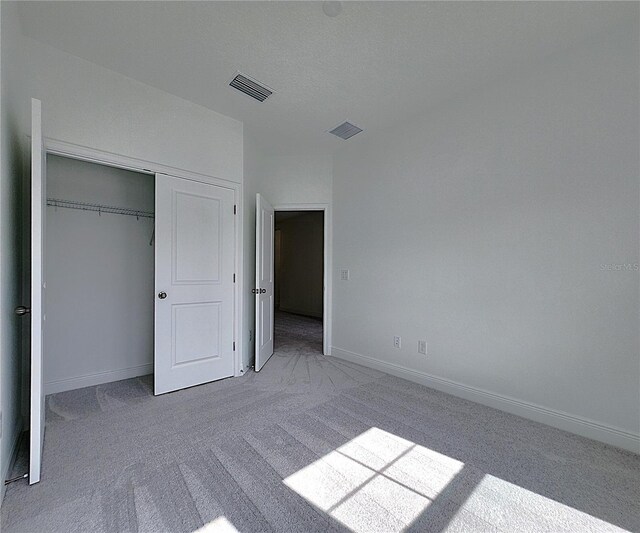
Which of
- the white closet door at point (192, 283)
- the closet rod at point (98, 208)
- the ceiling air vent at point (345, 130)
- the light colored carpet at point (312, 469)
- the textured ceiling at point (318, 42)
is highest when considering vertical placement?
the textured ceiling at point (318, 42)

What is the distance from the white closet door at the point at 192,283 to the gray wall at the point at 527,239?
1734mm

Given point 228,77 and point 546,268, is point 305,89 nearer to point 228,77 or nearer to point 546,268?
point 228,77

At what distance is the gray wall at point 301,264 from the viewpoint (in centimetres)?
788

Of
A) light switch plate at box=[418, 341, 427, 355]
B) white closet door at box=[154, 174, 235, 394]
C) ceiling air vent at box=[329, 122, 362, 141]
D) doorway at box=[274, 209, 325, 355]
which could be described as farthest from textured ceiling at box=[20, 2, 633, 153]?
doorway at box=[274, 209, 325, 355]

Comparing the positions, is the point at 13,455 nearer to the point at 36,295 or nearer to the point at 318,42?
the point at 36,295

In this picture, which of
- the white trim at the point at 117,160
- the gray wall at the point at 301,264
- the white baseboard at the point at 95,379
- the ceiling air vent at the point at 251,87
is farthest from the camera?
the gray wall at the point at 301,264

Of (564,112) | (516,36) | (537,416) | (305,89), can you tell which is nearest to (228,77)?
(305,89)

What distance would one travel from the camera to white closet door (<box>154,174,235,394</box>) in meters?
2.88

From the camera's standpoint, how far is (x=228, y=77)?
2.63m

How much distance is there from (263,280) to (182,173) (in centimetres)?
144

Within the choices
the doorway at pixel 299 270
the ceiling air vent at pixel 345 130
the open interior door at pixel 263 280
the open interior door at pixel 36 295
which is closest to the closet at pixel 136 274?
the open interior door at pixel 263 280

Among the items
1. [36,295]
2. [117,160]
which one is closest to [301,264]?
[117,160]

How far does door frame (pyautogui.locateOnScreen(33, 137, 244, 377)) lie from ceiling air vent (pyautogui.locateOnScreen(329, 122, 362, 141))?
129 centimetres

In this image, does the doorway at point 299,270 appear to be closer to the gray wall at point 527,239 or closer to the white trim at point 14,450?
the gray wall at point 527,239
